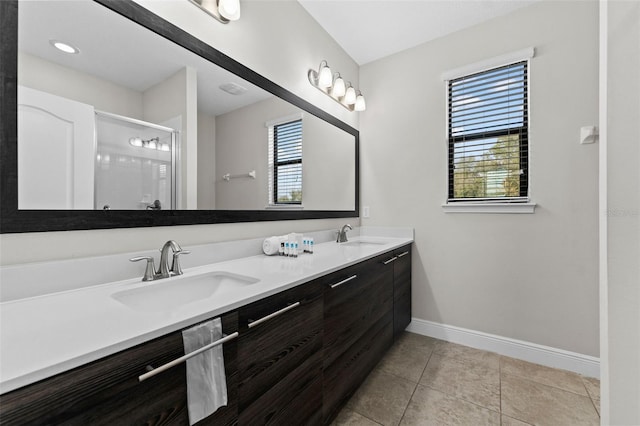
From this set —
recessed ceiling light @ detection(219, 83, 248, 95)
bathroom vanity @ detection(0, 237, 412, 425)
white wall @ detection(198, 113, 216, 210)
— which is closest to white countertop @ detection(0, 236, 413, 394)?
bathroom vanity @ detection(0, 237, 412, 425)

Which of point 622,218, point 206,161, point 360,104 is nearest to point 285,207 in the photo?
point 206,161

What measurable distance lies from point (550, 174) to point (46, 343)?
266cm

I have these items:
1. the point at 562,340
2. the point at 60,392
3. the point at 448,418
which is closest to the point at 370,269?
the point at 448,418

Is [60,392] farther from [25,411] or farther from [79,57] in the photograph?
[79,57]

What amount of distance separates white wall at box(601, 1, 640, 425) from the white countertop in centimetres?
89

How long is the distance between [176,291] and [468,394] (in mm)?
1750

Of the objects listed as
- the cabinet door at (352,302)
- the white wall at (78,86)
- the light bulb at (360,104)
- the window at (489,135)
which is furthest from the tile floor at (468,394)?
the light bulb at (360,104)

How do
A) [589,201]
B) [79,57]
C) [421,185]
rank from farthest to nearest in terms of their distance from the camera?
1. [421,185]
2. [589,201]
3. [79,57]

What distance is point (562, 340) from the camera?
193cm

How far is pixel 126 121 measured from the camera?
1072 millimetres

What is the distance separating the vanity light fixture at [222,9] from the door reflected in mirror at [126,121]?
261 mm

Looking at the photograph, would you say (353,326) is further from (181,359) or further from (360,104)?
(360,104)

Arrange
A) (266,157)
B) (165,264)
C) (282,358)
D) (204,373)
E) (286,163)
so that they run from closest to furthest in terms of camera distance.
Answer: (204,373), (282,358), (165,264), (266,157), (286,163)

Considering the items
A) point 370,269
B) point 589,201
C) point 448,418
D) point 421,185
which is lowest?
point 448,418
